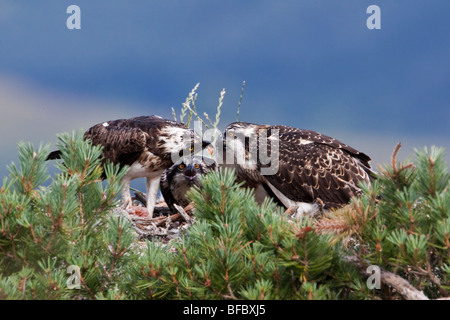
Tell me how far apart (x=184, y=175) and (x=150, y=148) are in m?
0.91

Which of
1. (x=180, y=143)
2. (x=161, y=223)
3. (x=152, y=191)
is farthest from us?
(x=152, y=191)

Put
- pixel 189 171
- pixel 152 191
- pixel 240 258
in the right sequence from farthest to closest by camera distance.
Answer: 1. pixel 152 191
2. pixel 189 171
3. pixel 240 258

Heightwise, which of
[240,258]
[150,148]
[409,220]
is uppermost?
[150,148]

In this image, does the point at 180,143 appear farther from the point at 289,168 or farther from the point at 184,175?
the point at 289,168

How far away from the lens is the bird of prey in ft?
23.0

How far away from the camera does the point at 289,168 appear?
259 inches

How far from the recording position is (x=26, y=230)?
10.3ft

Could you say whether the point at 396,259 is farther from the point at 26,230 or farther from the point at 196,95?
the point at 196,95

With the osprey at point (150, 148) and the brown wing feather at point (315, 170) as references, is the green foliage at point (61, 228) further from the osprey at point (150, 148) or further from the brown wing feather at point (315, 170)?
the osprey at point (150, 148)

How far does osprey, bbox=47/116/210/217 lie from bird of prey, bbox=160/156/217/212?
0.31 metres

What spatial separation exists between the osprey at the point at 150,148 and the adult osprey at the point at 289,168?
42.0 inches

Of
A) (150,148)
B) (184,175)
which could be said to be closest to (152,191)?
(150,148)

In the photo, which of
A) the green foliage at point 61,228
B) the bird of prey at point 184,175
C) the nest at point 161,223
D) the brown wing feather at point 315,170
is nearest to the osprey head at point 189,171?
the bird of prey at point 184,175
